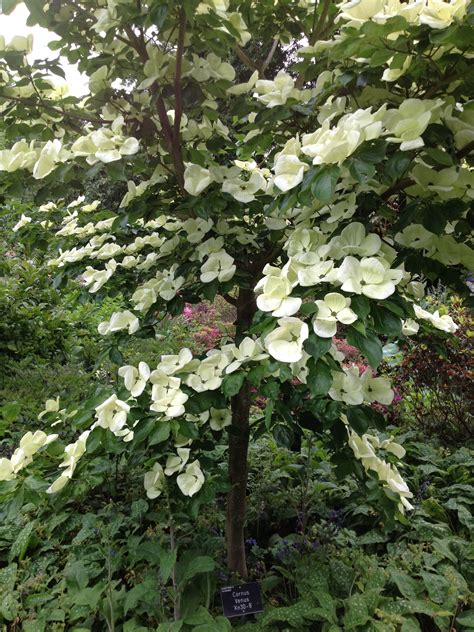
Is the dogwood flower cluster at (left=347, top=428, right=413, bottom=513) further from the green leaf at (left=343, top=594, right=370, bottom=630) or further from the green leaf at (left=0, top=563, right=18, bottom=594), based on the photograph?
the green leaf at (left=0, top=563, right=18, bottom=594)

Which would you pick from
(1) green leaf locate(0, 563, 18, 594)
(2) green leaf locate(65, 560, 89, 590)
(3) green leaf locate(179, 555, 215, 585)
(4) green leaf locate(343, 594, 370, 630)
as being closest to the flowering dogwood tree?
(3) green leaf locate(179, 555, 215, 585)

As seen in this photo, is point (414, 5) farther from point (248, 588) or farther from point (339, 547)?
point (339, 547)

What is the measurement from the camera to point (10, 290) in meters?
3.63

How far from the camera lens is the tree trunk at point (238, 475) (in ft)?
5.56

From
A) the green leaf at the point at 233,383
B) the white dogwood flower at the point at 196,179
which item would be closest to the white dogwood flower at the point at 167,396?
the green leaf at the point at 233,383

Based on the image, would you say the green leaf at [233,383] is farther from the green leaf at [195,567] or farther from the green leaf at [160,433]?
the green leaf at [195,567]

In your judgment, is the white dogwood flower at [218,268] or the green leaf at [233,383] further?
the white dogwood flower at [218,268]

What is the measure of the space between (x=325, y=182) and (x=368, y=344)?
291 mm

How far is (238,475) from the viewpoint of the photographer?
177 centimetres

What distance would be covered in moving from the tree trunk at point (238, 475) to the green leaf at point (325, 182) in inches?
31.9

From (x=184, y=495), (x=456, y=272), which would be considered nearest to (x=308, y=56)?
(x=456, y=272)

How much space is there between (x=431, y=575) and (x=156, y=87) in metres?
1.73

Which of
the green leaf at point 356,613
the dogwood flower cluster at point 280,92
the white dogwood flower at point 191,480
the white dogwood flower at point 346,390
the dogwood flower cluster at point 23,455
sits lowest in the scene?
the green leaf at point 356,613

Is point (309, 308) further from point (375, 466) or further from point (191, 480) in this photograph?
point (375, 466)
